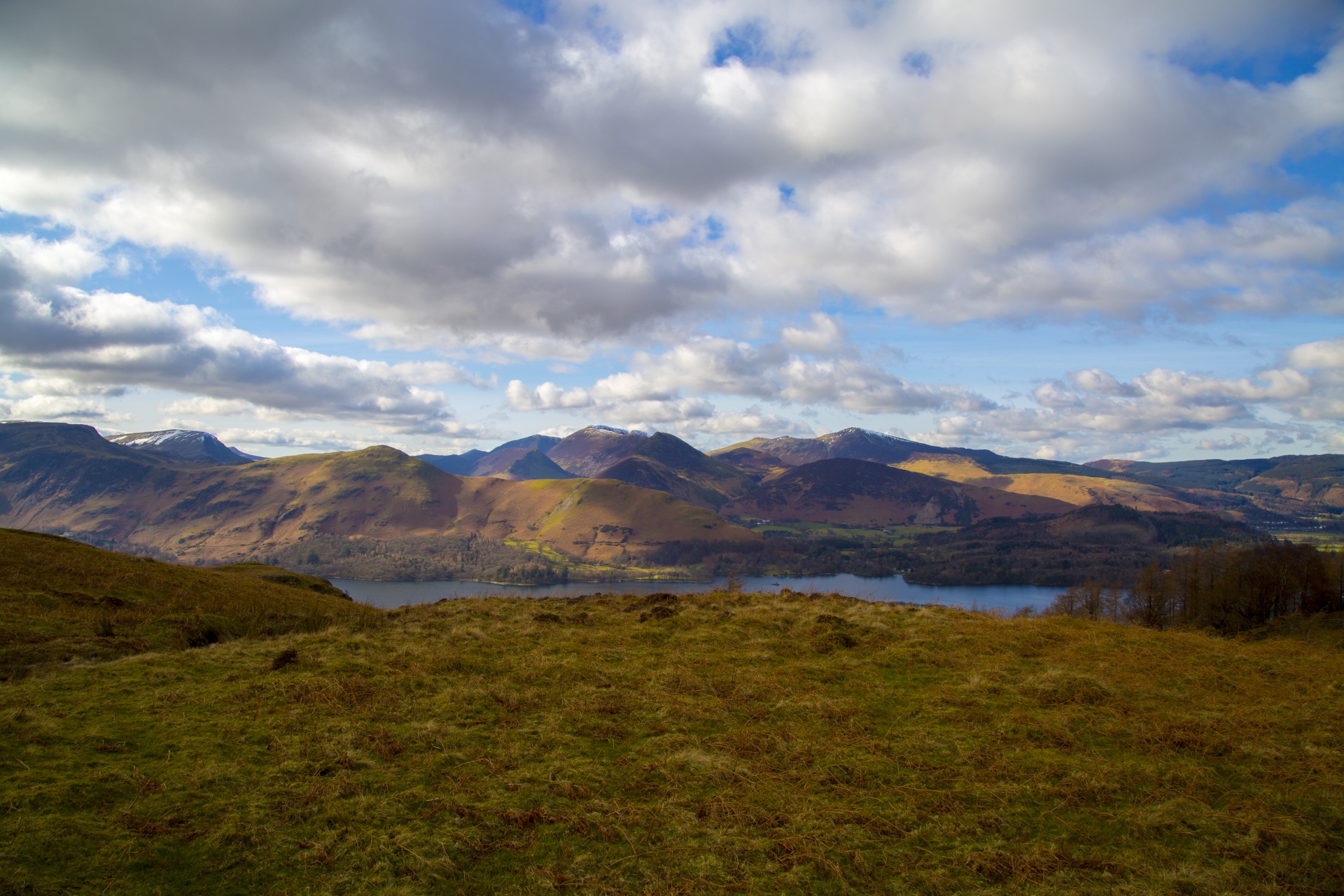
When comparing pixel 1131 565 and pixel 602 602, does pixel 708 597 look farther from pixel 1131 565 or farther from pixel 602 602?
pixel 1131 565

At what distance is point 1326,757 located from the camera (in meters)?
8.93

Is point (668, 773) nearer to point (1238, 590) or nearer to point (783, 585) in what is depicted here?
point (1238, 590)

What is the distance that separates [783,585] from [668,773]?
396 feet

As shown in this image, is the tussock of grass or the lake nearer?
the tussock of grass

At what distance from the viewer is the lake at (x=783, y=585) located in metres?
136

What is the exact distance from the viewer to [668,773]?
846 centimetres

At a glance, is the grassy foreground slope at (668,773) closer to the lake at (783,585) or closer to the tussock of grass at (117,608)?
the tussock of grass at (117,608)

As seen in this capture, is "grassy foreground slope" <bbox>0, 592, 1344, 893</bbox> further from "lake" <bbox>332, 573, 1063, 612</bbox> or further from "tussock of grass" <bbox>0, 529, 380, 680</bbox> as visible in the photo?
"lake" <bbox>332, 573, 1063, 612</bbox>

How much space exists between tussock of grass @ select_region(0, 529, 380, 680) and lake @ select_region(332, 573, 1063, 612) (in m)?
108

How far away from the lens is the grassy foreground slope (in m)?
6.30

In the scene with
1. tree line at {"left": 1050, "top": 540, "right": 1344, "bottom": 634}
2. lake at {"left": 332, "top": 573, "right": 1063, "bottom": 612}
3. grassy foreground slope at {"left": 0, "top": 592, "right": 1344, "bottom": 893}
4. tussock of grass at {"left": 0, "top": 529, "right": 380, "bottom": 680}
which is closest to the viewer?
grassy foreground slope at {"left": 0, "top": 592, "right": 1344, "bottom": 893}

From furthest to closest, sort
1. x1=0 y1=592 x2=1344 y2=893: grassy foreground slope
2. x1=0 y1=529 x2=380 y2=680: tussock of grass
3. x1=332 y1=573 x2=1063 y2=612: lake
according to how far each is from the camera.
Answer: x1=332 y1=573 x2=1063 y2=612: lake, x1=0 y1=529 x2=380 y2=680: tussock of grass, x1=0 y1=592 x2=1344 y2=893: grassy foreground slope

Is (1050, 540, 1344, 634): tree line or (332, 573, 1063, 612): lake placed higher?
(1050, 540, 1344, 634): tree line

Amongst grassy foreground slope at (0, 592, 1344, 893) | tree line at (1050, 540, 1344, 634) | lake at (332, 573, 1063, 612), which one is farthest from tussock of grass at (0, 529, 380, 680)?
lake at (332, 573, 1063, 612)
